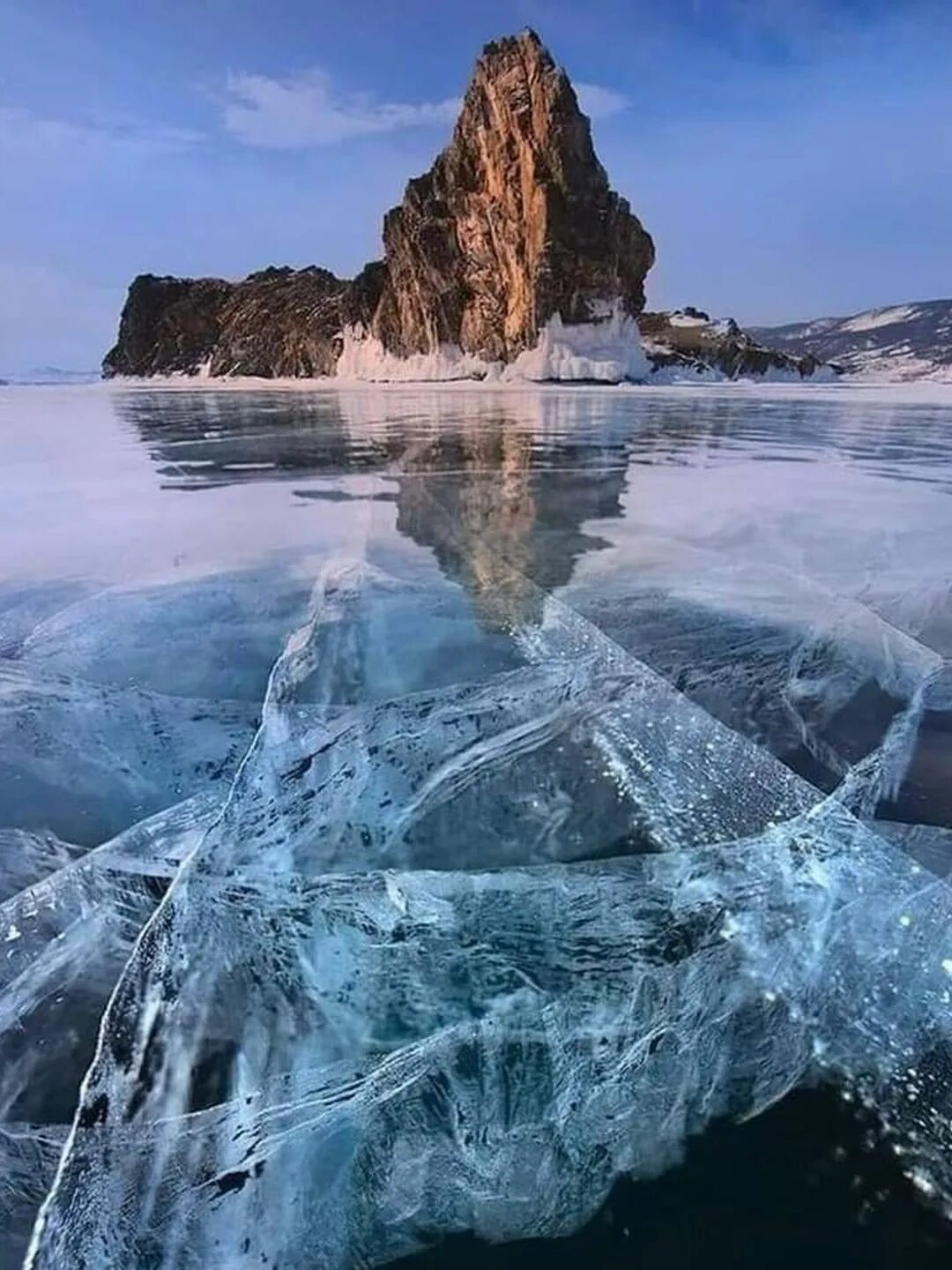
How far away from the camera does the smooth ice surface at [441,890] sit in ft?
4.34

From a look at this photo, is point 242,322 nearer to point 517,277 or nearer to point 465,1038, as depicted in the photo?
point 517,277

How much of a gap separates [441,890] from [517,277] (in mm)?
46186

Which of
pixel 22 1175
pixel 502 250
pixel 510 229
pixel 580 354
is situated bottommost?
pixel 580 354

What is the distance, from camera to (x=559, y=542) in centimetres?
458

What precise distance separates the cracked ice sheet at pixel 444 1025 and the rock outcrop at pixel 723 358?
1723 inches

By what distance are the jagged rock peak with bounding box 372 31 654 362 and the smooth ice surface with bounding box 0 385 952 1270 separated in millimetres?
40856

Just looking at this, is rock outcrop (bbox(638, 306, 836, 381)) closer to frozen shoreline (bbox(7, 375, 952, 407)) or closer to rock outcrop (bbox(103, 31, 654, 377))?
frozen shoreline (bbox(7, 375, 952, 407))

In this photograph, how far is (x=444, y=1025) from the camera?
4.91 feet

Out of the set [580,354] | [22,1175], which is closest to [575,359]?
[580,354]

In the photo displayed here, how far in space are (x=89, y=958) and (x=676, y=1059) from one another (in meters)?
1.19

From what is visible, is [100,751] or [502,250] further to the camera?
[502,250]

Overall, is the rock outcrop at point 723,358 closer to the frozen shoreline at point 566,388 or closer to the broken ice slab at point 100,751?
the frozen shoreline at point 566,388

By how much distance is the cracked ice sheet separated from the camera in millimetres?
1271

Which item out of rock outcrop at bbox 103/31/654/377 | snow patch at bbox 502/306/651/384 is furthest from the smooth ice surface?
rock outcrop at bbox 103/31/654/377
